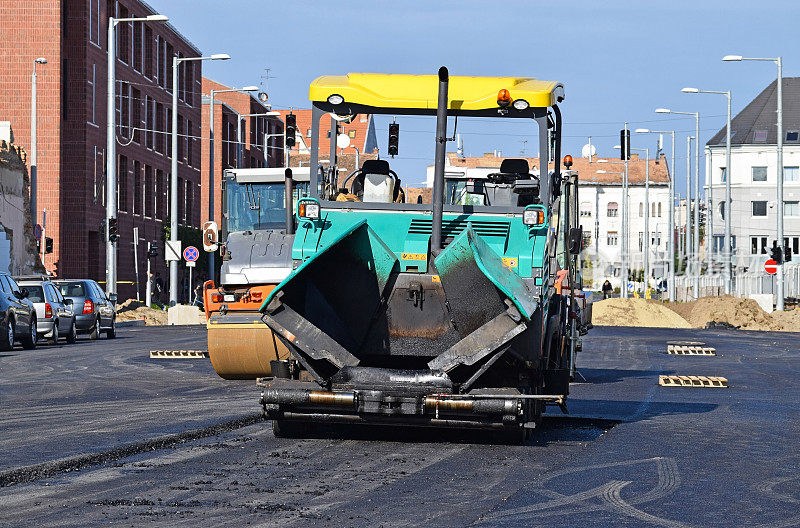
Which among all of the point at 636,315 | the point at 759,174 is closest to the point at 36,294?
the point at 636,315

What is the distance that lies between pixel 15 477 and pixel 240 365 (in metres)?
9.50

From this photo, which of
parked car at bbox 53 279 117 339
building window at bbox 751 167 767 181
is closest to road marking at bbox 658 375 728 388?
parked car at bbox 53 279 117 339

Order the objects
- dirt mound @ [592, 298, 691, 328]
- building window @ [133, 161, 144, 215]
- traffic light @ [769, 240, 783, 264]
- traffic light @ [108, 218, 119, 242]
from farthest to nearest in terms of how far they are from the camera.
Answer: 1. building window @ [133, 161, 144, 215]
2. dirt mound @ [592, 298, 691, 328]
3. traffic light @ [769, 240, 783, 264]
4. traffic light @ [108, 218, 119, 242]

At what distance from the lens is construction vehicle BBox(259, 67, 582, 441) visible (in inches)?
439

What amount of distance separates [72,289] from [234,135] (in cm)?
5836

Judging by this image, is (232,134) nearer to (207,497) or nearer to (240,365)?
(240,365)

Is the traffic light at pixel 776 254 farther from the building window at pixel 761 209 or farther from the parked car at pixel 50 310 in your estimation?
the building window at pixel 761 209

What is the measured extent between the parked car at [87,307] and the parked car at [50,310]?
1254mm

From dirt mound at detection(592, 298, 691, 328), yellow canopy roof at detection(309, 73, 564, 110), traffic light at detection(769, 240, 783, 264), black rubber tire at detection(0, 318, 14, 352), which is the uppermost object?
yellow canopy roof at detection(309, 73, 564, 110)

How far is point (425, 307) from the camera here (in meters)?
11.6

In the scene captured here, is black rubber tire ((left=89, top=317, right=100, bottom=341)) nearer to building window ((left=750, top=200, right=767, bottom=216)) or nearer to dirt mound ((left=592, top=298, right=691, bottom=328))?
dirt mound ((left=592, top=298, right=691, bottom=328))

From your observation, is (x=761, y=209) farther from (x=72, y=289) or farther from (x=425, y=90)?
(x=425, y=90)

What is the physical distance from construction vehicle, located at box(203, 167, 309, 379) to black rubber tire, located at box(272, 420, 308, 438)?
4055mm

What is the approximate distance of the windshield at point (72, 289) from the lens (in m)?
37.3
